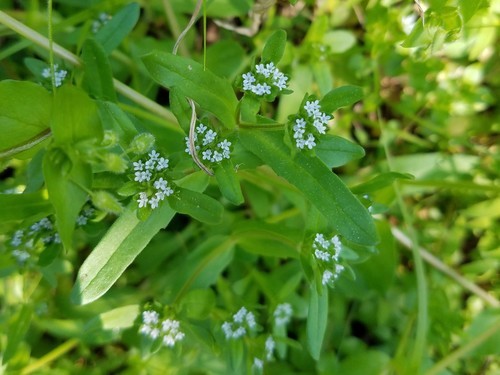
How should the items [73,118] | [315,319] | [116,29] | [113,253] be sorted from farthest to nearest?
[116,29], [315,319], [113,253], [73,118]

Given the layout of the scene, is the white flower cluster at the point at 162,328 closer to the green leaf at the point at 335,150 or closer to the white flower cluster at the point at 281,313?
the white flower cluster at the point at 281,313

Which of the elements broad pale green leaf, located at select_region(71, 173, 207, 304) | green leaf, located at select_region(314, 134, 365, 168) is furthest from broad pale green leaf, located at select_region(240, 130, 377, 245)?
broad pale green leaf, located at select_region(71, 173, 207, 304)

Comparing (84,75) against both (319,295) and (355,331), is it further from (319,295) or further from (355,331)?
(355,331)

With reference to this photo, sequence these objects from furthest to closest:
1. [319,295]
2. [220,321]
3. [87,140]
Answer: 1. [220,321]
2. [319,295]
3. [87,140]

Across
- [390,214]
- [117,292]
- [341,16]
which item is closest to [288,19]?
[341,16]

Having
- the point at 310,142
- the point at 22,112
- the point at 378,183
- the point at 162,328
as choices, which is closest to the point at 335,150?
the point at 310,142

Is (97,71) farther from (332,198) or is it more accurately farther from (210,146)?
(332,198)
